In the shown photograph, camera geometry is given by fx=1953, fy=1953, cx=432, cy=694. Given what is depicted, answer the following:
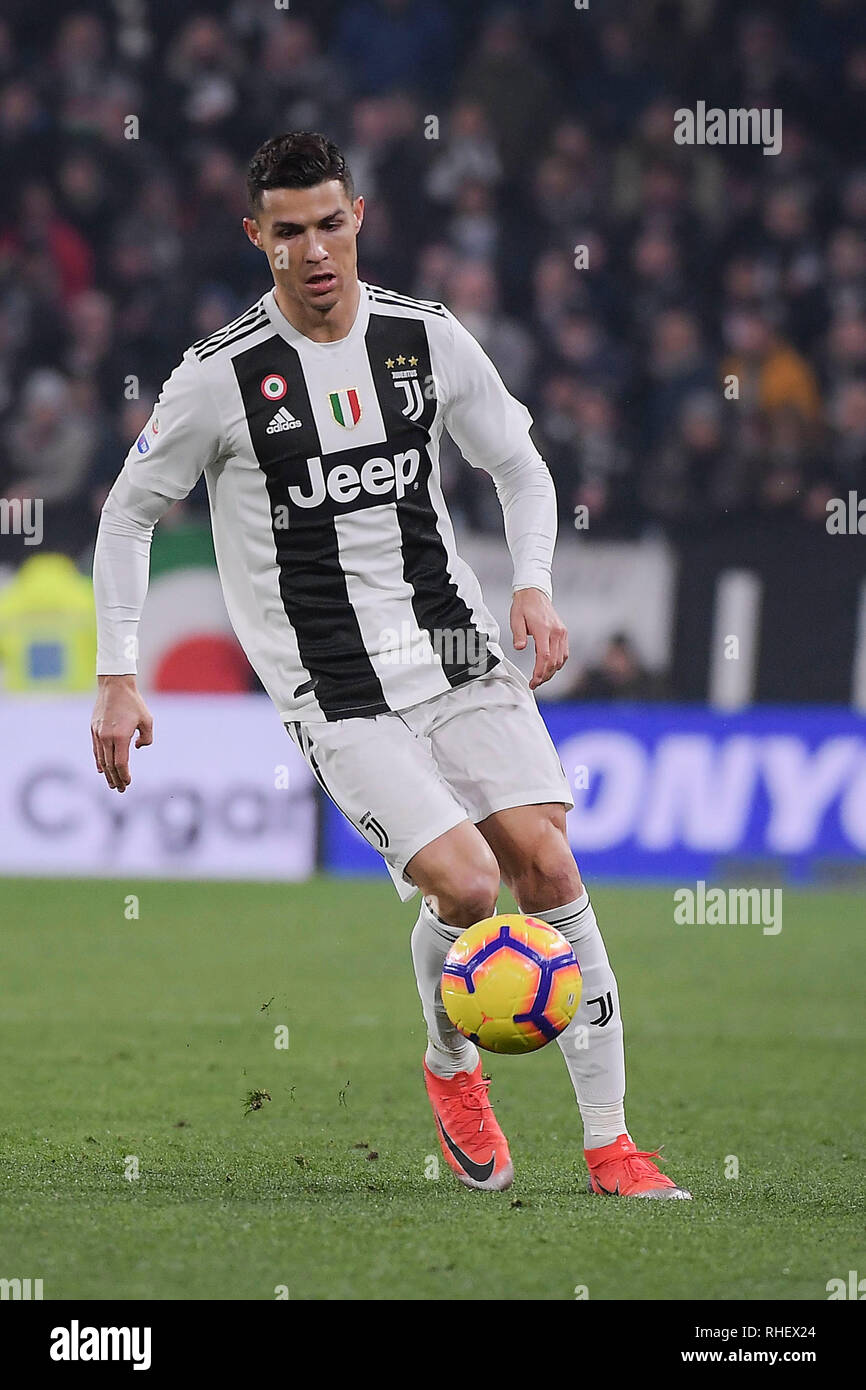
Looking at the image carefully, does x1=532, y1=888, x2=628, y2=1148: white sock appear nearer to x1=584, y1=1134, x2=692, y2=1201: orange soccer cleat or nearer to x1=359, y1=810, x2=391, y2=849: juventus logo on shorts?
x1=584, y1=1134, x2=692, y2=1201: orange soccer cleat

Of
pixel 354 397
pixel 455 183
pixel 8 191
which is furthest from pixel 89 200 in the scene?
pixel 354 397

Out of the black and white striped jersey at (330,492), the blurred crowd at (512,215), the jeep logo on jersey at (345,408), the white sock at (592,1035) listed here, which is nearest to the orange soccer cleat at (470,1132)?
the white sock at (592,1035)

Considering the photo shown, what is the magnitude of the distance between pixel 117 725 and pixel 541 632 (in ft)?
3.15

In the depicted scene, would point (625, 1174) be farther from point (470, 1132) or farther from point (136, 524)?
point (136, 524)

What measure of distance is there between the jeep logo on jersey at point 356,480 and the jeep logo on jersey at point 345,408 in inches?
3.8

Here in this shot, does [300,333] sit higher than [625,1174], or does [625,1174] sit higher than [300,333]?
[300,333]

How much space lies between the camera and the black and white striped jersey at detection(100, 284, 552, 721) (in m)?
4.47

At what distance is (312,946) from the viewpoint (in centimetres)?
839

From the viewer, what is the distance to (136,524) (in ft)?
14.8

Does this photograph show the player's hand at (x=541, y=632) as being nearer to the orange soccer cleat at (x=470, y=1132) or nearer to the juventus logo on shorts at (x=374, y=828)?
the juventus logo on shorts at (x=374, y=828)

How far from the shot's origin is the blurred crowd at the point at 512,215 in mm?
12484

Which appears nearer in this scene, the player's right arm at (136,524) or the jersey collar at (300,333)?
the player's right arm at (136,524)

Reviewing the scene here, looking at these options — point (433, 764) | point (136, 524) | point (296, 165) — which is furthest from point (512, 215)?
point (433, 764)

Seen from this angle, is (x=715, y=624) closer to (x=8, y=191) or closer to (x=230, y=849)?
(x=230, y=849)
